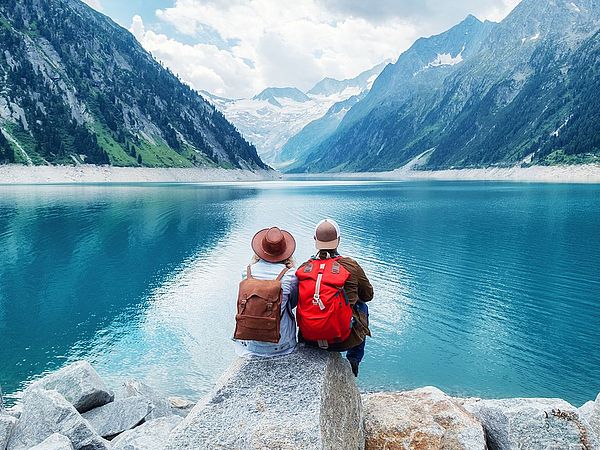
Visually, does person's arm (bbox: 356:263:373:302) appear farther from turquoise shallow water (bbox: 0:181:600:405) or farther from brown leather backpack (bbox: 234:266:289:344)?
turquoise shallow water (bbox: 0:181:600:405)

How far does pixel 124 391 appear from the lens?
52.1 feet

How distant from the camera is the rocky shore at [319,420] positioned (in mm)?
6500

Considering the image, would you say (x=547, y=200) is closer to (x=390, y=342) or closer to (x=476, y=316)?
(x=476, y=316)

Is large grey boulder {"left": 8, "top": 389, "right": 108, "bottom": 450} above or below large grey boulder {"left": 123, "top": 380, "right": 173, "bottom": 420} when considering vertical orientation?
above

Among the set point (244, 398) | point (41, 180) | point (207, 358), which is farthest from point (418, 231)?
point (41, 180)

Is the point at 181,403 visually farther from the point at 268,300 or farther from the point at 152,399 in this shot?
the point at 268,300

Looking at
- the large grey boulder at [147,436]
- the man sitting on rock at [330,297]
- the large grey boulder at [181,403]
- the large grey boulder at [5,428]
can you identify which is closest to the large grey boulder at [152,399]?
the large grey boulder at [181,403]

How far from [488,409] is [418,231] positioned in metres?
53.4

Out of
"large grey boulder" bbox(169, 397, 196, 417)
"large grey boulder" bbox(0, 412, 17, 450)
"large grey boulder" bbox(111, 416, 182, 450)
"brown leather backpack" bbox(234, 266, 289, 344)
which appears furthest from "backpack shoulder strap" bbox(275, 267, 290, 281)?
"large grey boulder" bbox(169, 397, 196, 417)

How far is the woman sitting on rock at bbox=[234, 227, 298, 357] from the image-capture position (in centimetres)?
695

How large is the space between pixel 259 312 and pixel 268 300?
24 centimetres

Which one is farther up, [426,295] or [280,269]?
[280,269]

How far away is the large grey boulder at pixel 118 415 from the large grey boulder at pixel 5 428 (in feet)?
6.67

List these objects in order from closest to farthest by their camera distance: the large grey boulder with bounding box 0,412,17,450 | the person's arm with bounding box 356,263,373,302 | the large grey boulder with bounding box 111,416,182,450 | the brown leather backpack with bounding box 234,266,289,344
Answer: the brown leather backpack with bounding box 234,266,289,344 → the person's arm with bounding box 356,263,373,302 → the large grey boulder with bounding box 111,416,182,450 → the large grey boulder with bounding box 0,412,17,450
